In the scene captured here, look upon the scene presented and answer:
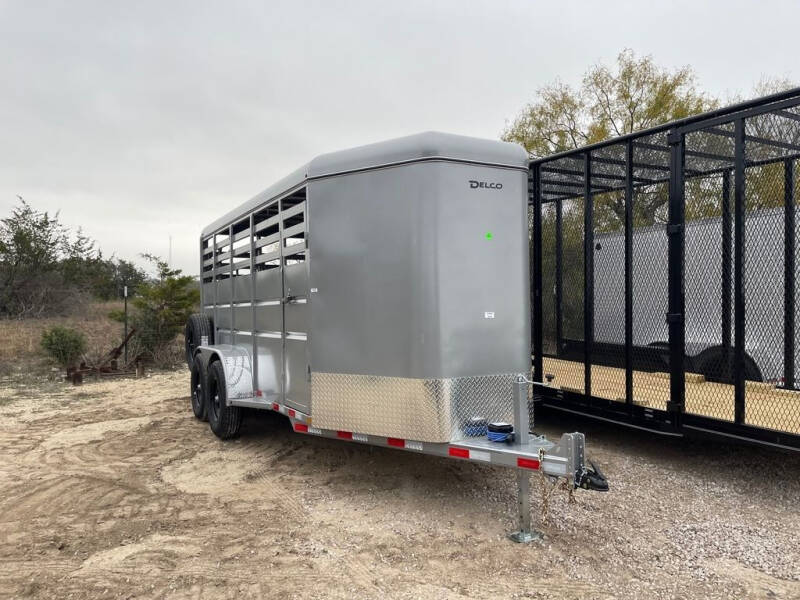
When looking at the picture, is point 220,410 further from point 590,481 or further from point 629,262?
point 629,262

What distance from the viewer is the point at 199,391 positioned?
732 centimetres

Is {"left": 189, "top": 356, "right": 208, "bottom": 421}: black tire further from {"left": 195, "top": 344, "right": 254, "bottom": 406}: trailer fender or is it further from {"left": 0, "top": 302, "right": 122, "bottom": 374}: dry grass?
{"left": 0, "top": 302, "right": 122, "bottom": 374}: dry grass

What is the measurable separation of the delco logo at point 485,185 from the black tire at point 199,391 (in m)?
4.22

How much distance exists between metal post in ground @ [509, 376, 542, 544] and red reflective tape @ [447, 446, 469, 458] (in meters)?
0.36

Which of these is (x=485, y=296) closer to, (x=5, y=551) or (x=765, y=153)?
(x=765, y=153)

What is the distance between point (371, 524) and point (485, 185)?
8.23 ft

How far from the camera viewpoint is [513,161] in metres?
4.24

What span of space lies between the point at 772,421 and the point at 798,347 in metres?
1.63

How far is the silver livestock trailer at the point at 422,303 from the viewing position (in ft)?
12.9

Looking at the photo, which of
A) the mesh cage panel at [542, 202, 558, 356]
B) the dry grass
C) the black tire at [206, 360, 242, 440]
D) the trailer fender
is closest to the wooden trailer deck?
the mesh cage panel at [542, 202, 558, 356]

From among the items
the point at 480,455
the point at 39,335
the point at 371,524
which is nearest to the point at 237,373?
the point at 371,524

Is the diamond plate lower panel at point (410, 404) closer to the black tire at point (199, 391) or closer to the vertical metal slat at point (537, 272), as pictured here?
the vertical metal slat at point (537, 272)

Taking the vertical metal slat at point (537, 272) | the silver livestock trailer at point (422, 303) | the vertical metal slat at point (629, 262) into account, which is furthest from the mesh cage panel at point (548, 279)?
the silver livestock trailer at point (422, 303)

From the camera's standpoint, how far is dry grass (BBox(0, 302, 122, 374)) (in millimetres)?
13414
